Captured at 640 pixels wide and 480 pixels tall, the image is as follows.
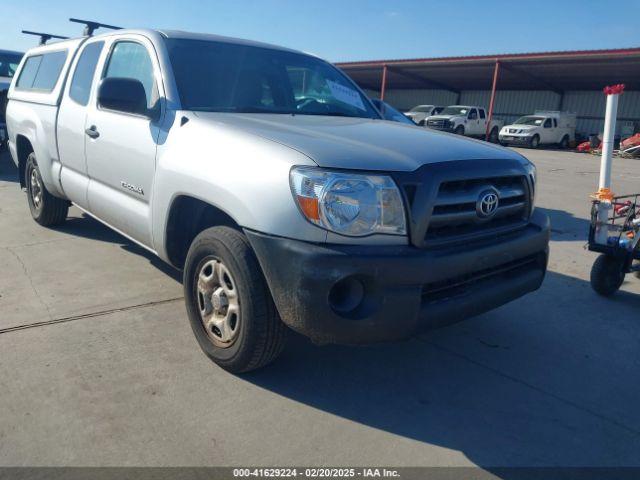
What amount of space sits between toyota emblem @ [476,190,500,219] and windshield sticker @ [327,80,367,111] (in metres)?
1.71

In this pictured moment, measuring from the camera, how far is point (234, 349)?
2873 millimetres

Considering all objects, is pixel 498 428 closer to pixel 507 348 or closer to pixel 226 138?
pixel 507 348

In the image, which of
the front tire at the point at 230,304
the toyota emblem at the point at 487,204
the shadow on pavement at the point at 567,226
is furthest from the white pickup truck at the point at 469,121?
the front tire at the point at 230,304

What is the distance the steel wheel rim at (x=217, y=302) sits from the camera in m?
2.88

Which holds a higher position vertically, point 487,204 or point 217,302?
point 487,204

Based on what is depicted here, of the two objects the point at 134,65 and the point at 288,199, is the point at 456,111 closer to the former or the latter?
the point at 134,65

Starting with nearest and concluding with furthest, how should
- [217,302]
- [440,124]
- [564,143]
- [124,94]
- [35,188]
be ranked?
1. [217,302]
2. [124,94]
3. [440,124]
4. [35,188]
5. [564,143]

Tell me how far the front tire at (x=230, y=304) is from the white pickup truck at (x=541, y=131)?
26.3 metres

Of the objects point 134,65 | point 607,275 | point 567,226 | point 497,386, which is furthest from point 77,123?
point 567,226

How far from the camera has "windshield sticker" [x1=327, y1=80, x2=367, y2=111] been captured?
13.9ft

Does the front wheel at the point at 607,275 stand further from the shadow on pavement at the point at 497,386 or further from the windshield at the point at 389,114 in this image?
the windshield at the point at 389,114

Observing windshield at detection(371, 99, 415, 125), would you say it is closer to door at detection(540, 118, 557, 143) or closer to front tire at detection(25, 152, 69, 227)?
front tire at detection(25, 152, 69, 227)

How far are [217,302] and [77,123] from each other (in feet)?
7.76

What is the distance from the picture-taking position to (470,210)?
2.77 m
